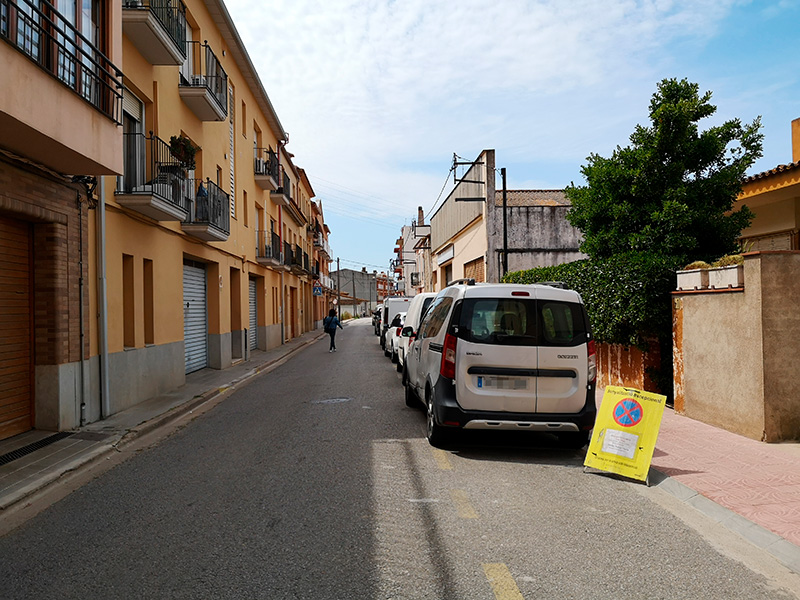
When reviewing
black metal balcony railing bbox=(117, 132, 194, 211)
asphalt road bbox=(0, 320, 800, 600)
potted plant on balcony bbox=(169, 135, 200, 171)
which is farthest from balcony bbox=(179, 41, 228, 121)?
asphalt road bbox=(0, 320, 800, 600)

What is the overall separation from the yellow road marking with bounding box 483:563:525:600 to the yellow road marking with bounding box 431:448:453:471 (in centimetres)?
242

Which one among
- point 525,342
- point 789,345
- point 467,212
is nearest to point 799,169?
point 789,345

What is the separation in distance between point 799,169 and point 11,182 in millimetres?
11625

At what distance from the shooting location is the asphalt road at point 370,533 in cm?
355

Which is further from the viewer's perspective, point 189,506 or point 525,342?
point 525,342

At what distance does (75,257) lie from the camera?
333 inches

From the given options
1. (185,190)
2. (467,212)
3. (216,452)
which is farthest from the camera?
(467,212)

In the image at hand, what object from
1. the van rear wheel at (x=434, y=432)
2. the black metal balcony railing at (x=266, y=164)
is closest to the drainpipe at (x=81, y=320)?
the van rear wheel at (x=434, y=432)

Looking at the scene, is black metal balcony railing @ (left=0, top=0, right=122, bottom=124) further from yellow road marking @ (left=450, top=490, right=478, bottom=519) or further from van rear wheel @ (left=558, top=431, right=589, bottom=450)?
van rear wheel @ (left=558, top=431, right=589, bottom=450)

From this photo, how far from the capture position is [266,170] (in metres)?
23.5

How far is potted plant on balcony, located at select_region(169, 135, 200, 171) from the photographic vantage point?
492 inches

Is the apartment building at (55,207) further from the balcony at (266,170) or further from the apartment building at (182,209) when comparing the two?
the balcony at (266,170)

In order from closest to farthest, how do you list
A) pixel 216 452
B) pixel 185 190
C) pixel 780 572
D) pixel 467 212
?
1. pixel 780 572
2. pixel 216 452
3. pixel 185 190
4. pixel 467 212

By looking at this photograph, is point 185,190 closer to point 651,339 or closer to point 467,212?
point 651,339
